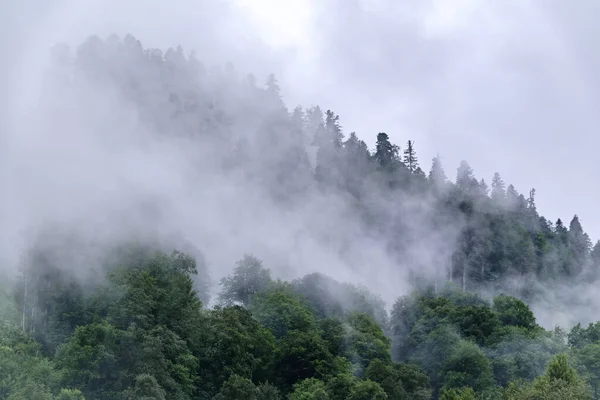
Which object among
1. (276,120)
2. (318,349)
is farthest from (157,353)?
(276,120)

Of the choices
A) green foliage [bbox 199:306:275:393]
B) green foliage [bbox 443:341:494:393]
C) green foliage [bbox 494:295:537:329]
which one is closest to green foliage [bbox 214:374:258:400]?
green foliage [bbox 199:306:275:393]

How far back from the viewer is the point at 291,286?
104 m

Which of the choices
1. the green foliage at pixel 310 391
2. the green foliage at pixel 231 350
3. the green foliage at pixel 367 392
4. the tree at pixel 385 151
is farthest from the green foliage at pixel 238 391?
the tree at pixel 385 151

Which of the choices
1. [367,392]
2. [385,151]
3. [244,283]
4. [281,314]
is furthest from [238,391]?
[385,151]

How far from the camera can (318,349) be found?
3346 inches

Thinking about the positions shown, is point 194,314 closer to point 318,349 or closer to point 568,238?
point 318,349

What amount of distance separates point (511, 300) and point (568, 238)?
58.5 metres

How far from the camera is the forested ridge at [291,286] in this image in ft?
242

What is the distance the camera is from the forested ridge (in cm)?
7375

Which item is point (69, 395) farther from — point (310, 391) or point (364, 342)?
point (364, 342)

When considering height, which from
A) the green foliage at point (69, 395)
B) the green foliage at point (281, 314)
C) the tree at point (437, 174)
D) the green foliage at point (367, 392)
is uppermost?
the tree at point (437, 174)

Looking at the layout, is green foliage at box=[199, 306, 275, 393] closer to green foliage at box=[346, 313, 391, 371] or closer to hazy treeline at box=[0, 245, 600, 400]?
hazy treeline at box=[0, 245, 600, 400]

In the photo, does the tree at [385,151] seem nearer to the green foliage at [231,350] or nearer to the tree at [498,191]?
the tree at [498,191]

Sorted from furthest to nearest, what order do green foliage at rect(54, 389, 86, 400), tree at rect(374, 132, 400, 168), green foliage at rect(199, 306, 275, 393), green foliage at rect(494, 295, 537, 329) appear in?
tree at rect(374, 132, 400, 168) → green foliage at rect(494, 295, 537, 329) → green foliage at rect(199, 306, 275, 393) → green foliage at rect(54, 389, 86, 400)
